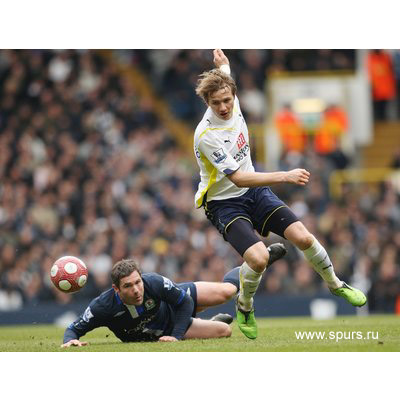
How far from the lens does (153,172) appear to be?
17.9 metres

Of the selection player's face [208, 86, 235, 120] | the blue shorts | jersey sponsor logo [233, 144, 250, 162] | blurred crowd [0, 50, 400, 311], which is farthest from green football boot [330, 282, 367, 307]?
blurred crowd [0, 50, 400, 311]

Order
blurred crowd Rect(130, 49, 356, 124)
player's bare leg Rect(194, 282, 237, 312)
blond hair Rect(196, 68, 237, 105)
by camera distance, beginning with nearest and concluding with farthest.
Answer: blond hair Rect(196, 68, 237, 105), player's bare leg Rect(194, 282, 237, 312), blurred crowd Rect(130, 49, 356, 124)

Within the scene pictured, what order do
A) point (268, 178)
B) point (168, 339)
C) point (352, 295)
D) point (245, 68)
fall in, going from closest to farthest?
1. point (268, 178)
2. point (168, 339)
3. point (352, 295)
4. point (245, 68)

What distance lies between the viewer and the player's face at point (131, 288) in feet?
26.4

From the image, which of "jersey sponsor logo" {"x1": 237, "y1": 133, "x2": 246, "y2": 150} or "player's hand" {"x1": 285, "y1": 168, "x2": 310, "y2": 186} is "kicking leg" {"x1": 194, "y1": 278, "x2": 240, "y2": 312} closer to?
"jersey sponsor logo" {"x1": 237, "y1": 133, "x2": 246, "y2": 150}

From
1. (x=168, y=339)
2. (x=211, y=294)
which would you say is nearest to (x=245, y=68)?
(x=211, y=294)

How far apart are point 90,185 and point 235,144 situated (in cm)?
928

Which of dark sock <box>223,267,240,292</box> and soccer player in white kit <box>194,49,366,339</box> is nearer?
soccer player in white kit <box>194,49,366,339</box>

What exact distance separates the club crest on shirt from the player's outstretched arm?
0.16 meters

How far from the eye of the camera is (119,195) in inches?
680

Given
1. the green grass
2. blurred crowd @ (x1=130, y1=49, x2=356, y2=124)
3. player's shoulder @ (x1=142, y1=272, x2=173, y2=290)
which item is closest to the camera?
the green grass

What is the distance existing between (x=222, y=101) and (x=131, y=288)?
1.76 metres

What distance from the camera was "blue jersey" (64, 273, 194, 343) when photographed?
823 centimetres

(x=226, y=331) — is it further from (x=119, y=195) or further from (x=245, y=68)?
(x=245, y=68)
